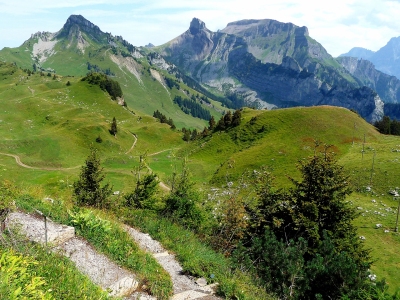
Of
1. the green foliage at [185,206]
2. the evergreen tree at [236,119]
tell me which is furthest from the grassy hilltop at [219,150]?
the green foliage at [185,206]

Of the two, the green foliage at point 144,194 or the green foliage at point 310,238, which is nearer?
the green foliage at point 310,238

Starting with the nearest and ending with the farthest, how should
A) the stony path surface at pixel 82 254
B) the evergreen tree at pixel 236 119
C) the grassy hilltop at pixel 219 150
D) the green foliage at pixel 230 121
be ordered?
the stony path surface at pixel 82 254
the grassy hilltop at pixel 219 150
the evergreen tree at pixel 236 119
the green foliage at pixel 230 121

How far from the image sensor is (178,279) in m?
13.0

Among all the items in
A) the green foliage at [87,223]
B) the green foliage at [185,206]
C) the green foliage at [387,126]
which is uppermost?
the green foliage at [387,126]

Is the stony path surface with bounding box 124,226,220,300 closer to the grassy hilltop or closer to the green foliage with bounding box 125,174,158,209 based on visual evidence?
the green foliage with bounding box 125,174,158,209

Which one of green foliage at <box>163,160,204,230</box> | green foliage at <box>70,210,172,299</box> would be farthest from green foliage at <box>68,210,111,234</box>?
green foliage at <box>163,160,204,230</box>

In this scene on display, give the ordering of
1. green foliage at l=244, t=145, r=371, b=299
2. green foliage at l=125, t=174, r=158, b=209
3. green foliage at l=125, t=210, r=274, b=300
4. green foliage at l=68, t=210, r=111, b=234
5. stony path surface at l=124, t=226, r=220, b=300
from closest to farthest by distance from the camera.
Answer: stony path surface at l=124, t=226, r=220, b=300 → green foliage at l=125, t=210, r=274, b=300 → green foliage at l=68, t=210, r=111, b=234 → green foliage at l=244, t=145, r=371, b=299 → green foliage at l=125, t=174, r=158, b=209

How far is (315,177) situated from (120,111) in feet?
399

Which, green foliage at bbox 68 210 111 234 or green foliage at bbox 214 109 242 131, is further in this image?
green foliage at bbox 214 109 242 131

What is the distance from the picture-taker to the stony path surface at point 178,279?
12.0 metres

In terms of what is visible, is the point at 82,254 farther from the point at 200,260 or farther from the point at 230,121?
the point at 230,121

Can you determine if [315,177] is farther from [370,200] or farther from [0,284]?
[370,200]

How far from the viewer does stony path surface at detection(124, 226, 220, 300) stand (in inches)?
473

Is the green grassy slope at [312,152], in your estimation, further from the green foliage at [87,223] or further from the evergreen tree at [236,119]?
the green foliage at [87,223]
